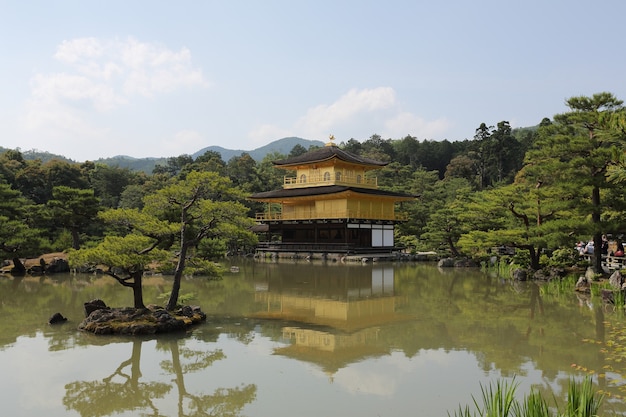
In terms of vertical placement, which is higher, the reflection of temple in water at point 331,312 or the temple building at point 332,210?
the temple building at point 332,210

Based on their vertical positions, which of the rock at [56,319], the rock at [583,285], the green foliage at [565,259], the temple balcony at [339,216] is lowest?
the rock at [56,319]

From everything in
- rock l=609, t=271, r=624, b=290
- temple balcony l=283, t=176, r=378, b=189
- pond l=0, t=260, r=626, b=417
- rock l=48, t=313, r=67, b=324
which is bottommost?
pond l=0, t=260, r=626, b=417

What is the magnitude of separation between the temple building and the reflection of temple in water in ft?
37.3

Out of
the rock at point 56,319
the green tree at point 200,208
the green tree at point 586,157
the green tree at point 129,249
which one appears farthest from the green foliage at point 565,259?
the rock at point 56,319

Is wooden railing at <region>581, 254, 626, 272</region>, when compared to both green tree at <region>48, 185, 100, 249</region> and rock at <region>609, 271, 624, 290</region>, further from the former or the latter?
green tree at <region>48, 185, 100, 249</region>

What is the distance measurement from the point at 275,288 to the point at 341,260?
13.1 m

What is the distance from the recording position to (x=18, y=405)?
5.66 m

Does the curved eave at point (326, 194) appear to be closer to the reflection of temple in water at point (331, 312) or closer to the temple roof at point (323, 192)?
the temple roof at point (323, 192)

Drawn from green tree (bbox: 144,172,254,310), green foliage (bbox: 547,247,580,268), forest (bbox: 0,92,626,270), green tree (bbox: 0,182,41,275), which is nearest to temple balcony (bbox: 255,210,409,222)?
forest (bbox: 0,92,626,270)

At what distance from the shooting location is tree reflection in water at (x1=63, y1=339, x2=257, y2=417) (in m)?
5.54

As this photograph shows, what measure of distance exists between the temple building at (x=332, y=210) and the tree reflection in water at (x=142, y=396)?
941 inches

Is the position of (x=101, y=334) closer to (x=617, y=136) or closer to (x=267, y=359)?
(x=267, y=359)

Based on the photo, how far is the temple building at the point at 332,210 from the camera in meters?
32.2

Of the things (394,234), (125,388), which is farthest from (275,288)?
(394,234)
